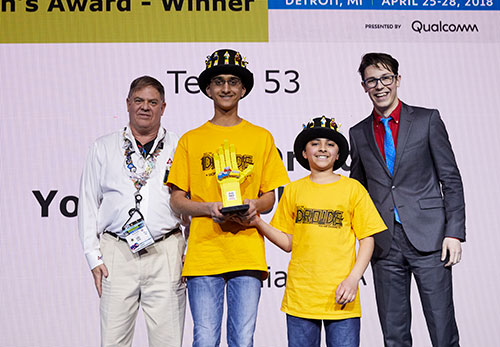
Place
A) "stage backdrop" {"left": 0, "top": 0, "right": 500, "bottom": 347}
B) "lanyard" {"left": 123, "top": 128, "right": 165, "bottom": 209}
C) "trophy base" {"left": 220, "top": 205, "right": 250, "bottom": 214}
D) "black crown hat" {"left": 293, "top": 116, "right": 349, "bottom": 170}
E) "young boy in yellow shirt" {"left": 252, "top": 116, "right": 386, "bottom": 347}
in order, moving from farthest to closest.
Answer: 1. "stage backdrop" {"left": 0, "top": 0, "right": 500, "bottom": 347}
2. "lanyard" {"left": 123, "top": 128, "right": 165, "bottom": 209}
3. "black crown hat" {"left": 293, "top": 116, "right": 349, "bottom": 170}
4. "young boy in yellow shirt" {"left": 252, "top": 116, "right": 386, "bottom": 347}
5. "trophy base" {"left": 220, "top": 205, "right": 250, "bottom": 214}

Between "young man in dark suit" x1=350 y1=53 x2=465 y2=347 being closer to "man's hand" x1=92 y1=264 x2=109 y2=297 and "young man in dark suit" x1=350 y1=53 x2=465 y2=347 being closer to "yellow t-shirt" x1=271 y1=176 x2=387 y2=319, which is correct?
"yellow t-shirt" x1=271 y1=176 x2=387 y2=319

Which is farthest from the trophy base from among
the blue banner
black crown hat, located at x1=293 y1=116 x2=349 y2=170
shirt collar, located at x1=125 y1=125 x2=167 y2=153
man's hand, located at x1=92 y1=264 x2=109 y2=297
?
the blue banner

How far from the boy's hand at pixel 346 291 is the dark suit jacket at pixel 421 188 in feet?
1.18

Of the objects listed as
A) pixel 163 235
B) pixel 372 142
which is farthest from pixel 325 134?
pixel 163 235

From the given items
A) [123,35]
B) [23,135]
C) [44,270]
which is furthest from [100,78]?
[44,270]

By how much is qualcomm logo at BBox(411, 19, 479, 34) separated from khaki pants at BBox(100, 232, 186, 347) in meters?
2.30

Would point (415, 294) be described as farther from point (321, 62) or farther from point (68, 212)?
point (68, 212)

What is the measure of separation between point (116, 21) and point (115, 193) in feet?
5.21

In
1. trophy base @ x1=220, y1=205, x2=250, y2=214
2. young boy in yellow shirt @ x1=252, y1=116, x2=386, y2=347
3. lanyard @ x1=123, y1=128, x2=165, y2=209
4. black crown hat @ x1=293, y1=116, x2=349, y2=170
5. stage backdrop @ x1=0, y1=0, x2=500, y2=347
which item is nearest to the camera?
trophy base @ x1=220, y1=205, x2=250, y2=214

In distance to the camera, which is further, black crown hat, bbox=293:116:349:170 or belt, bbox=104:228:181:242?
belt, bbox=104:228:181:242

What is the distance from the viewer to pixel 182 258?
271 cm

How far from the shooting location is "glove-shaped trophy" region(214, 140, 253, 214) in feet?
7.30

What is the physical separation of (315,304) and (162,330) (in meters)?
0.79

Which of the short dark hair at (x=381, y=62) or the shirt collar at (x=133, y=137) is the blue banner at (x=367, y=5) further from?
the shirt collar at (x=133, y=137)
